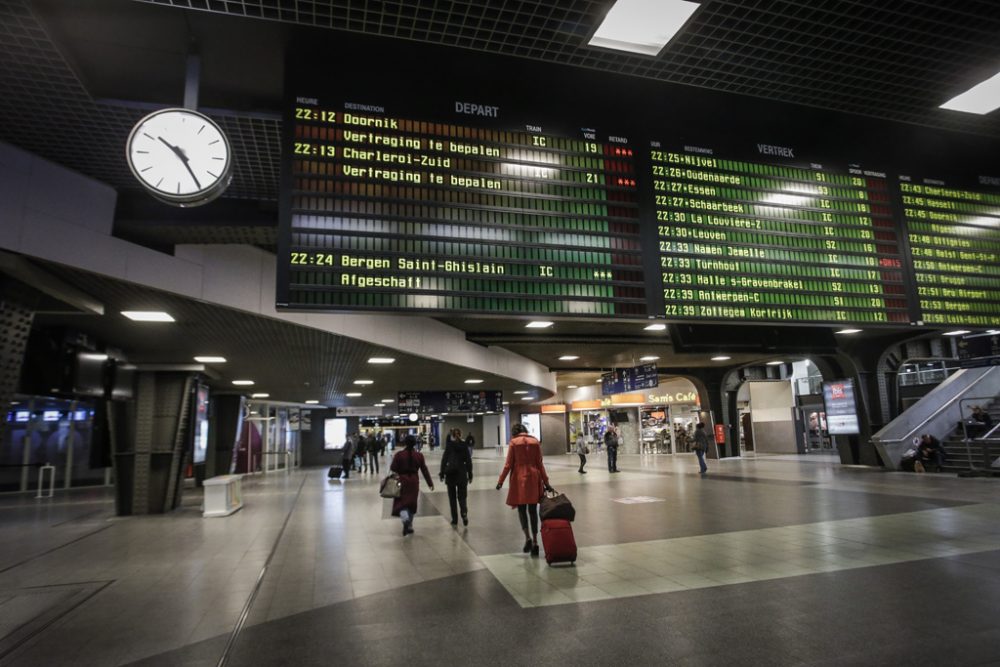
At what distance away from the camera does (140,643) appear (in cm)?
454

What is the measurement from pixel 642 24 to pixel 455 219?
2.29 m

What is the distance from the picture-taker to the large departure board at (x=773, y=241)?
6.24m

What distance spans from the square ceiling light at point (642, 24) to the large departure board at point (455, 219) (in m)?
1.20

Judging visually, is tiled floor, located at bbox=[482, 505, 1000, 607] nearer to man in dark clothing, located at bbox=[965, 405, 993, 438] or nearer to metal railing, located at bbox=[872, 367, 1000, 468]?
man in dark clothing, located at bbox=[965, 405, 993, 438]

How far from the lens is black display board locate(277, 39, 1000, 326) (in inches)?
196

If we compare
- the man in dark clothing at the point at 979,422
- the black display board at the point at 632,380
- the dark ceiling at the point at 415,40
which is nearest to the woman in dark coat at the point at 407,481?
the dark ceiling at the point at 415,40

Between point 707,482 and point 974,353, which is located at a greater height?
point 974,353

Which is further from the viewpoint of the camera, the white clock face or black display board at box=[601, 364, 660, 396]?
black display board at box=[601, 364, 660, 396]

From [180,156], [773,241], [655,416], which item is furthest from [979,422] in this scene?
[655,416]

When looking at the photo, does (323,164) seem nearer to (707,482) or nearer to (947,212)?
(947,212)

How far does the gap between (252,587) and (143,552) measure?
3.66 m

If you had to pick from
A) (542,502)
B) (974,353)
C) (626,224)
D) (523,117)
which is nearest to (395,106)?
(523,117)

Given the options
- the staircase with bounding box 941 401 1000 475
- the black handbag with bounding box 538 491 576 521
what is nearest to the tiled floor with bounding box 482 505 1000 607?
the black handbag with bounding box 538 491 576 521

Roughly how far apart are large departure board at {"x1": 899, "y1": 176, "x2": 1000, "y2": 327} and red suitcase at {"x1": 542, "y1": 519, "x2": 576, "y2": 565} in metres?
5.35
